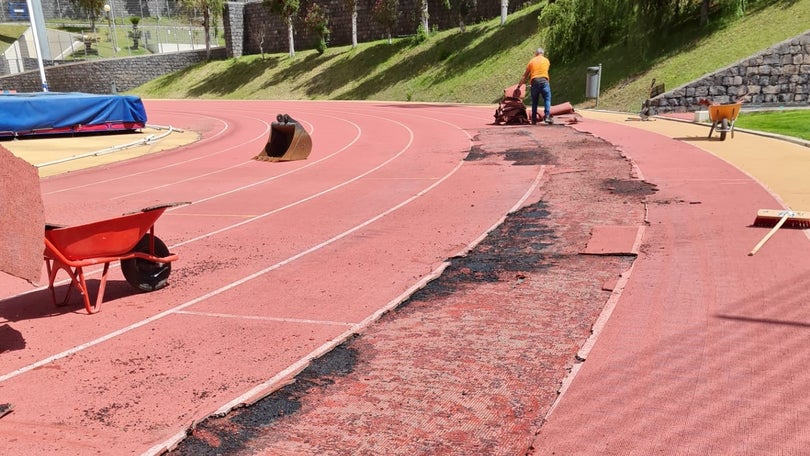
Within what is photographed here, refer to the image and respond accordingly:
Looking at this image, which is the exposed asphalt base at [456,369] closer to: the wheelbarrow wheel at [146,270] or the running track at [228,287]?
the running track at [228,287]

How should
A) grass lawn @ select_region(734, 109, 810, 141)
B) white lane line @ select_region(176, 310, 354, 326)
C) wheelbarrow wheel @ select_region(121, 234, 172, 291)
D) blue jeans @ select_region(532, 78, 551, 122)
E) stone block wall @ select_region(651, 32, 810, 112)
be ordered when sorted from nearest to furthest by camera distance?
1. white lane line @ select_region(176, 310, 354, 326)
2. wheelbarrow wheel @ select_region(121, 234, 172, 291)
3. grass lawn @ select_region(734, 109, 810, 141)
4. blue jeans @ select_region(532, 78, 551, 122)
5. stone block wall @ select_region(651, 32, 810, 112)

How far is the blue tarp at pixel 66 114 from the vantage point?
22.9 m

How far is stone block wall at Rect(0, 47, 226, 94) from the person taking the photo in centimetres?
5953

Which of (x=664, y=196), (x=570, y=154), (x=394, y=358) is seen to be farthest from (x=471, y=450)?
(x=570, y=154)

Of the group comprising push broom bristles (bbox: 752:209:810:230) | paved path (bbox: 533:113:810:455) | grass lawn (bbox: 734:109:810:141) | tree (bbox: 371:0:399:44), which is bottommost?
grass lawn (bbox: 734:109:810:141)

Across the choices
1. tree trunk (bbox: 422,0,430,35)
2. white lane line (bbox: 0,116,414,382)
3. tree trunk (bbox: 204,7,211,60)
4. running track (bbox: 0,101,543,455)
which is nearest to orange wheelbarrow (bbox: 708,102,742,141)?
running track (bbox: 0,101,543,455)

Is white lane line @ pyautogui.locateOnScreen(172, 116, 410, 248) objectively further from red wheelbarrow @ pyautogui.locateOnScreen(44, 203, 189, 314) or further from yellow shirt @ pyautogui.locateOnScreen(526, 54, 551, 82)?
yellow shirt @ pyautogui.locateOnScreen(526, 54, 551, 82)

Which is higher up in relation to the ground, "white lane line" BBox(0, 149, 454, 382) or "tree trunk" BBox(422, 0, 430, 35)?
"tree trunk" BBox(422, 0, 430, 35)

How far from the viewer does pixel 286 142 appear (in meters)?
16.2

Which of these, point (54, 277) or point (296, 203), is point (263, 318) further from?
point (296, 203)

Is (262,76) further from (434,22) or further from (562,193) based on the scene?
(562,193)

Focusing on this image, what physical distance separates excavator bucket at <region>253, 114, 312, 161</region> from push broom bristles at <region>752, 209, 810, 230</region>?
10784 millimetres

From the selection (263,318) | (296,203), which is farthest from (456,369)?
(296,203)

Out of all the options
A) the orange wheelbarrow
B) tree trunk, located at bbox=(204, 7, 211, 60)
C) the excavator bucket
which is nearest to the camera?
the orange wheelbarrow
